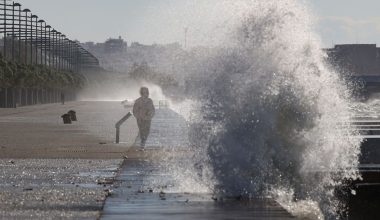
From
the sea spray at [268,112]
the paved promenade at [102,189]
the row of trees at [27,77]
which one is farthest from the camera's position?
the row of trees at [27,77]

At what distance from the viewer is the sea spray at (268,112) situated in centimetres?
1567

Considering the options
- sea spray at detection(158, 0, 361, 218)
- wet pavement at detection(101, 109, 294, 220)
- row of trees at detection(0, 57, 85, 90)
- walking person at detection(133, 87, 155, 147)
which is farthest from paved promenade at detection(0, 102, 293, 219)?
row of trees at detection(0, 57, 85, 90)

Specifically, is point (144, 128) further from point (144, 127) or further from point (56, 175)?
point (56, 175)

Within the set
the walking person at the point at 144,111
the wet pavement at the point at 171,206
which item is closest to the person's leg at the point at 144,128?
the walking person at the point at 144,111

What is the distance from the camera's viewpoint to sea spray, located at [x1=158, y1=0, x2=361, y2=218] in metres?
15.7

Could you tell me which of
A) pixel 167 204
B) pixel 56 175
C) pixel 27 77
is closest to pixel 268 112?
pixel 167 204

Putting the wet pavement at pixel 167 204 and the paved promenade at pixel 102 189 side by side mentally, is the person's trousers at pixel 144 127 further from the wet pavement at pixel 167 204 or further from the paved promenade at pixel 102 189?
the wet pavement at pixel 167 204

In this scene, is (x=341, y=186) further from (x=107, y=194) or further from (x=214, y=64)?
(x=107, y=194)

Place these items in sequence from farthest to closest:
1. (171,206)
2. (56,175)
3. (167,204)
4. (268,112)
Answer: (56,175), (268,112), (167,204), (171,206)

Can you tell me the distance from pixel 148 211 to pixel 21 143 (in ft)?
63.7

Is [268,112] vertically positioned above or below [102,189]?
above

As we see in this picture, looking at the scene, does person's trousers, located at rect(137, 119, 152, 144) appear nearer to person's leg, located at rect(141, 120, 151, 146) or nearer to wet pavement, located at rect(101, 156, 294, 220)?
person's leg, located at rect(141, 120, 151, 146)

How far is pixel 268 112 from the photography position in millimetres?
15844

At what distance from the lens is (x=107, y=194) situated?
15.3 m
